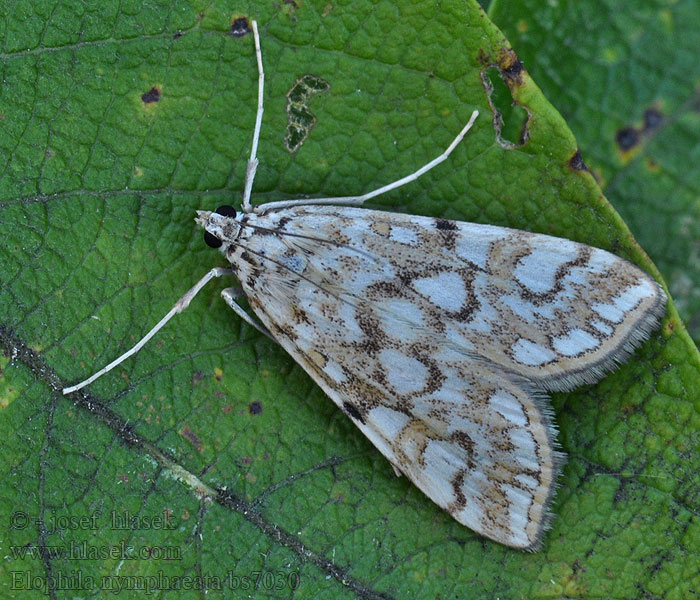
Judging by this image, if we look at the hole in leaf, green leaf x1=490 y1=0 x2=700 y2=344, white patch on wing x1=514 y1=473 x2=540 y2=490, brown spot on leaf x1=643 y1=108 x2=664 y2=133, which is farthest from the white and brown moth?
brown spot on leaf x1=643 y1=108 x2=664 y2=133

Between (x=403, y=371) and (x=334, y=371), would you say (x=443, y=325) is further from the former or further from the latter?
(x=334, y=371)

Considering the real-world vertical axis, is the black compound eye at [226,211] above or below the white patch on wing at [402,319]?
above

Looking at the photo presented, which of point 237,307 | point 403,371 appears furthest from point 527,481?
point 237,307

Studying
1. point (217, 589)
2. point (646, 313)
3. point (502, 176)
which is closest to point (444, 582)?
point (217, 589)

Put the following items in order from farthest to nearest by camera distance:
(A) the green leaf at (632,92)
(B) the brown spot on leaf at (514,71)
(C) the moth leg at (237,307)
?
(A) the green leaf at (632,92)
(C) the moth leg at (237,307)
(B) the brown spot on leaf at (514,71)

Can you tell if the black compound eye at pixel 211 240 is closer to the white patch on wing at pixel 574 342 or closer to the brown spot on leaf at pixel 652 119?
the white patch on wing at pixel 574 342

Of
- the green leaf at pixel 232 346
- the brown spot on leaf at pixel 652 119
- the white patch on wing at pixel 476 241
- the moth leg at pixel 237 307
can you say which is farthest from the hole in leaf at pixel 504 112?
the moth leg at pixel 237 307

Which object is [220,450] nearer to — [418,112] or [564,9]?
[418,112]
